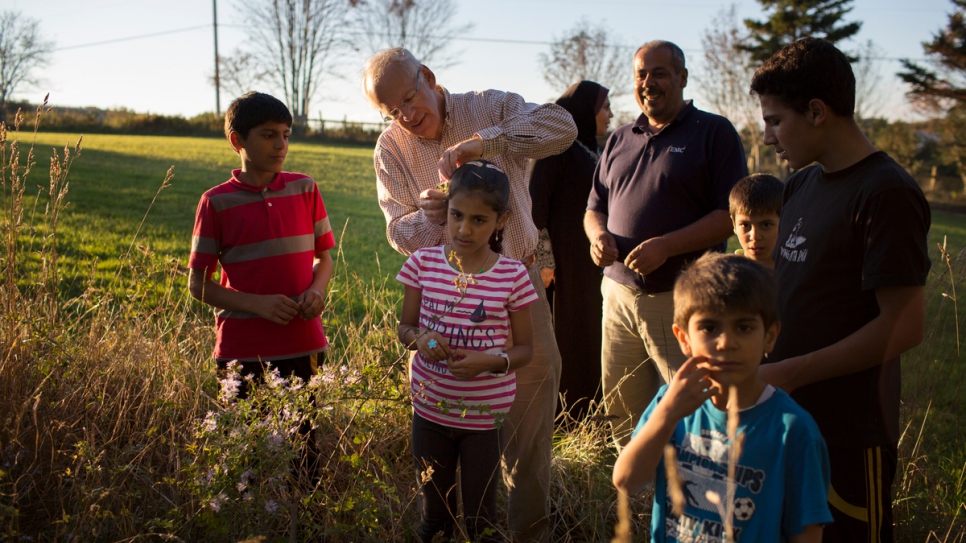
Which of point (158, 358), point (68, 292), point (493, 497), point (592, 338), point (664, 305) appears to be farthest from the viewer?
point (68, 292)

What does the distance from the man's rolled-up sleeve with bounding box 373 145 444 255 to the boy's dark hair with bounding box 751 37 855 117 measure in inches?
54.9

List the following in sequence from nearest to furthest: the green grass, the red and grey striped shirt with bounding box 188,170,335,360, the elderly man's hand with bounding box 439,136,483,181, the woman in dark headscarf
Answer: the elderly man's hand with bounding box 439,136,483,181
the red and grey striped shirt with bounding box 188,170,335,360
the woman in dark headscarf
the green grass

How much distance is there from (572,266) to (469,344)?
2.07 meters

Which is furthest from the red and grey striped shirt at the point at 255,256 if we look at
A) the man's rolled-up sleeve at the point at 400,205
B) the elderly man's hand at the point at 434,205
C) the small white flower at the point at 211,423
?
the elderly man's hand at the point at 434,205

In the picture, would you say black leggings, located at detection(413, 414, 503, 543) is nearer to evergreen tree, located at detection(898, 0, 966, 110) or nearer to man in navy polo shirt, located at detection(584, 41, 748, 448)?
man in navy polo shirt, located at detection(584, 41, 748, 448)

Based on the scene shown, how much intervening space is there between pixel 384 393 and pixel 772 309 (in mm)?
1664

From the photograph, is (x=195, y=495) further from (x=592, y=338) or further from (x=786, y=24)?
(x=786, y=24)

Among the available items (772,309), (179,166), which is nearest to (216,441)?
(772,309)

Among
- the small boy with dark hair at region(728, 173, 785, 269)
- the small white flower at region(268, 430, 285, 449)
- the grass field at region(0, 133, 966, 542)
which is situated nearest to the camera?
the small white flower at region(268, 430, 285, 449)

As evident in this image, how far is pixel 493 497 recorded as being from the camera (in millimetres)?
2639

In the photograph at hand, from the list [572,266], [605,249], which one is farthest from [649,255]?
[572,266]

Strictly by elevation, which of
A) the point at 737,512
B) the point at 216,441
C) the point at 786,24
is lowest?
the point at 216,441

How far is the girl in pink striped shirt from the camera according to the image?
8.42ft

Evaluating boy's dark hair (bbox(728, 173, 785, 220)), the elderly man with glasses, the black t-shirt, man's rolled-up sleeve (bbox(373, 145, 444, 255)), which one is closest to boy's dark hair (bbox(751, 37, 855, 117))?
the black t-shirt
